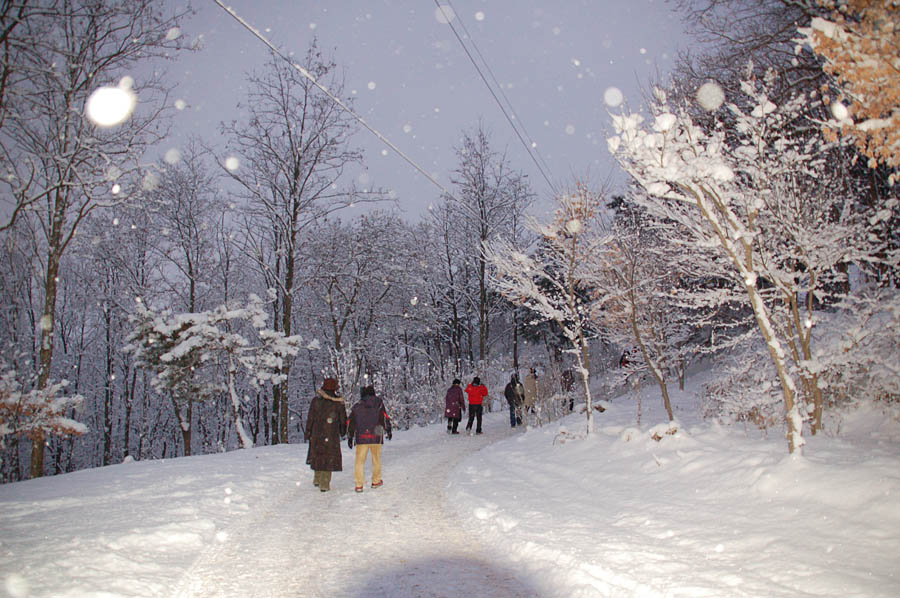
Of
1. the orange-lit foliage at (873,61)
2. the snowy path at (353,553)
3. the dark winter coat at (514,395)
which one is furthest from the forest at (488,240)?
the snowy path at (353,553)

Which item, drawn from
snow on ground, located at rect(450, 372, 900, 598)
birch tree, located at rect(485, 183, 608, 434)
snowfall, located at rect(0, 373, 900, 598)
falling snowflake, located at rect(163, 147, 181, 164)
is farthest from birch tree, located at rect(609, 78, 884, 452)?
falling snowflake, located at rect(163, 147, 181, 164)

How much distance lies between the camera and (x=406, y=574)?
15.1 feet

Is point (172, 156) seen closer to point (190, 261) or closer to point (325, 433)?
point (190, 261)

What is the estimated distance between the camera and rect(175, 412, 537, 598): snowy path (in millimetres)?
4324

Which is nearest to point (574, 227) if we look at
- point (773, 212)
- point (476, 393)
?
point (773, 212)

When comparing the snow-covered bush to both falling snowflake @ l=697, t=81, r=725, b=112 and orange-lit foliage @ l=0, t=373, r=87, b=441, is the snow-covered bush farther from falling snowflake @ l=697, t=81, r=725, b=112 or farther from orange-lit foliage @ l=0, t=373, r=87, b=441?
falling snowflake @ l=697, t=81, r=725, b=112

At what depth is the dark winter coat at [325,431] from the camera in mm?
8469

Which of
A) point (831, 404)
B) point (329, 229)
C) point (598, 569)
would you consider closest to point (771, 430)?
point (831, 404)

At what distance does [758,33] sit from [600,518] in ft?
34.9

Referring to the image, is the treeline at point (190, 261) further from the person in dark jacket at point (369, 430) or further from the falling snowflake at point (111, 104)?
the person in dark jacket at point (369, 430)

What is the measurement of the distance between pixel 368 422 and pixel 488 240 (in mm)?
8579

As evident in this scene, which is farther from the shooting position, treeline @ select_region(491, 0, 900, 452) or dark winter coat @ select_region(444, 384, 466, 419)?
dark winter coat @ select_region(444, 384, 466, 419)

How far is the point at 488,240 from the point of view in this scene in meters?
15.8

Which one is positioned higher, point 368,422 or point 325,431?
point 368,422
